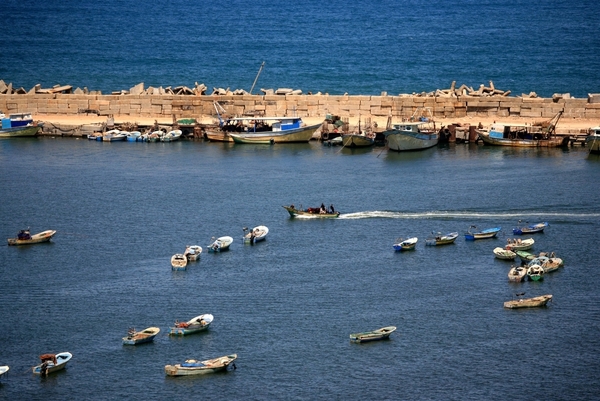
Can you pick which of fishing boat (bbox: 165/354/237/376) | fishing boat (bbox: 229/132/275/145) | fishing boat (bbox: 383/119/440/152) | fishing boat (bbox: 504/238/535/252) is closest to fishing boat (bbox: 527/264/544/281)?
fishing boat (bbox: 504/238/535/252)

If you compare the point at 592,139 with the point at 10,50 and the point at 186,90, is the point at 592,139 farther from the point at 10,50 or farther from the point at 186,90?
the point at 10,50

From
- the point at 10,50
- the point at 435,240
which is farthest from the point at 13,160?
the point at 10,50

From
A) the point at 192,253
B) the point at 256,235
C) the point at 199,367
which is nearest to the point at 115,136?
the point at 256,235

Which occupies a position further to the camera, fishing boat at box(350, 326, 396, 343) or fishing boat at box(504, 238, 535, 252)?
fishing boat at box(504, 238, 535, 252)

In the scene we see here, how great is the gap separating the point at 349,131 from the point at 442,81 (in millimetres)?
33359

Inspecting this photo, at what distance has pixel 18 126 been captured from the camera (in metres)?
79.5

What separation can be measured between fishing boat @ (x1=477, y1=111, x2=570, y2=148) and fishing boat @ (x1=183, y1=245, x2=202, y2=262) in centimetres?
2895

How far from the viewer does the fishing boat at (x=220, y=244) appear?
50812 mm

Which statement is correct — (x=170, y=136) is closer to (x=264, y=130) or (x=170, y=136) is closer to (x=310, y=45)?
(x=264, y=130)

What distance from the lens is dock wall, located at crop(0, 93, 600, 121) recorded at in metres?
76.8

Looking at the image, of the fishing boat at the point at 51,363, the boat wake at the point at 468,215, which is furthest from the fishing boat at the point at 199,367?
the boat wake at the point at 468,215

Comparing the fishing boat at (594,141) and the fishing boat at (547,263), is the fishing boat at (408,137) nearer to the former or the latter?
the fishing boat at (594,141)

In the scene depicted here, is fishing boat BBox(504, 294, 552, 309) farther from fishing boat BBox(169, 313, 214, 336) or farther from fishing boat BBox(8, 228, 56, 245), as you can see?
fishing boat BBox(8, 228, 56, 245)

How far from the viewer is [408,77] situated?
360 ft
